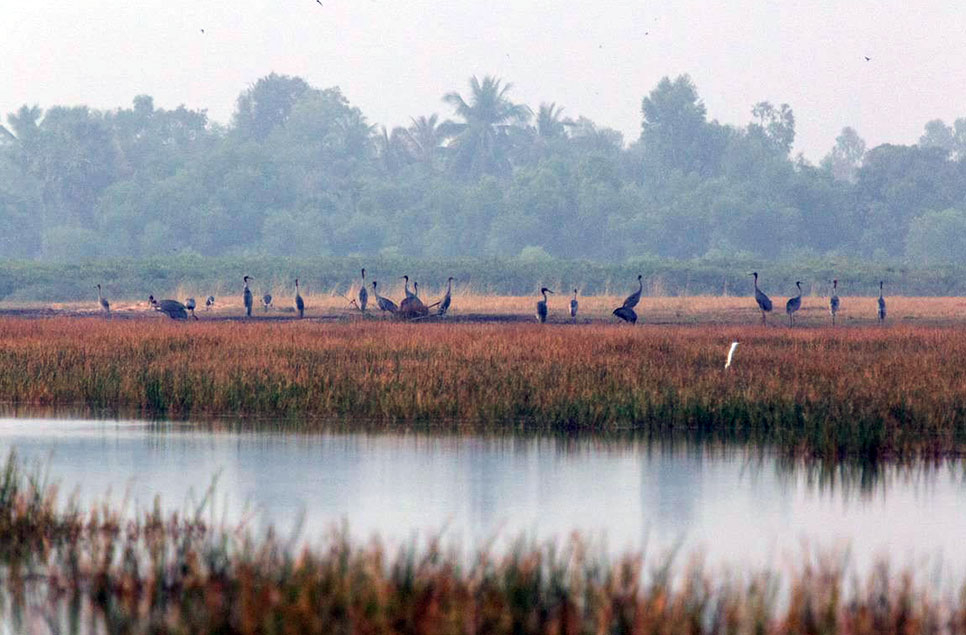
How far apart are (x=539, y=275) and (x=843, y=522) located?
46.7 metres

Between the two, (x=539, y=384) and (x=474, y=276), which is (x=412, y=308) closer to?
(x=539, y=384)

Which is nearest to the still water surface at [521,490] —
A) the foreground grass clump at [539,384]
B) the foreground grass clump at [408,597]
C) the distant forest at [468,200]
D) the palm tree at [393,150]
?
the foreground grass clump at [539,384]

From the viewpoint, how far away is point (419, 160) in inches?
4016

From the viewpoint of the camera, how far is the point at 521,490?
1369 cm

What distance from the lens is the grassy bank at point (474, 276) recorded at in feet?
183

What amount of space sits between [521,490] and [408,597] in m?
5.61

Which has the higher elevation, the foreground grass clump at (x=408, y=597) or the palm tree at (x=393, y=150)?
the palm tree at (x=393, y=150)

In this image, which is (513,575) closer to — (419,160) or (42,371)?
(42,371)

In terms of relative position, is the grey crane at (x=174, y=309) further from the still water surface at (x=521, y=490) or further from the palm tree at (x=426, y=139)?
the palm tree at (x=426, y=139)

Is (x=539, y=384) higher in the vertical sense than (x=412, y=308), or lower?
lower

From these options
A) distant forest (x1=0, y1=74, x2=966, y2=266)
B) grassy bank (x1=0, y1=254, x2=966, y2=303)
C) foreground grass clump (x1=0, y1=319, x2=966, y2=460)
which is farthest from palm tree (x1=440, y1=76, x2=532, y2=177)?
foreground grass clump (x1=0, y1=319, x2=966, y2=460)

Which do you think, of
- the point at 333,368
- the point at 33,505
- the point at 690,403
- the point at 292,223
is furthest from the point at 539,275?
the point at 33,505

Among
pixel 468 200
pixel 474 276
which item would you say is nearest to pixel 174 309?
pixel 474 276

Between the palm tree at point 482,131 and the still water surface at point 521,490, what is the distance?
266 feet
